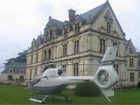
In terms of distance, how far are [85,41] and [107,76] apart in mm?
21487

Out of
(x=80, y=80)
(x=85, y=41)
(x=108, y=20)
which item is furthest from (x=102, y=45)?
(x=80, y=80)

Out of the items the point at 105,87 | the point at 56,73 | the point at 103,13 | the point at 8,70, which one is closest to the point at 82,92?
the point at 56,73

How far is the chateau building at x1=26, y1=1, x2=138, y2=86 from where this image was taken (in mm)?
36406

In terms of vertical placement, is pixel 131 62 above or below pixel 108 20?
below

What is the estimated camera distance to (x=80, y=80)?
689 inches

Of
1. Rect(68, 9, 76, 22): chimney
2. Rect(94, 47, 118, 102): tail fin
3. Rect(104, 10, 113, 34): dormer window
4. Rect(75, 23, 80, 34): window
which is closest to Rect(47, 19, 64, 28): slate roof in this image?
Rect(68, 9, 76, 22): chimney

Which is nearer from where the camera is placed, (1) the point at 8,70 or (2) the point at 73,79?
(2) the point at 73,79

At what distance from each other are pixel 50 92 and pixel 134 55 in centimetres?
3889

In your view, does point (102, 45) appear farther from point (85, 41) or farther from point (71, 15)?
point (71, 15)

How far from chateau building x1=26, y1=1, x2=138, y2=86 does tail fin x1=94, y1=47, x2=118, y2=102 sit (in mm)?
18529

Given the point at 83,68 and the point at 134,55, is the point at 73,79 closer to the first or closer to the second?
the point at 83,68

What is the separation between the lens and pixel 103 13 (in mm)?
39000

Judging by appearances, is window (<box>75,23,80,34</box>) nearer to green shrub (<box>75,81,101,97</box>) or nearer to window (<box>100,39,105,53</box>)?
window (<box>100,39,105,53</box>)

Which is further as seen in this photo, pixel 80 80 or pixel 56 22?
pixel 56 22
